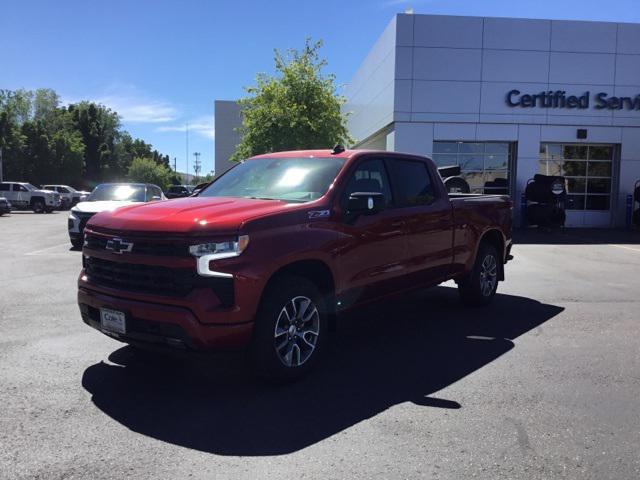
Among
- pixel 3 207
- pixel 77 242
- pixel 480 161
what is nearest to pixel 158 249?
pixel 77 242

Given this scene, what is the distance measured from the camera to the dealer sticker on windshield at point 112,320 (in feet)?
13.9

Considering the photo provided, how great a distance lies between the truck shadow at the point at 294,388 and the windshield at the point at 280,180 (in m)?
1.60

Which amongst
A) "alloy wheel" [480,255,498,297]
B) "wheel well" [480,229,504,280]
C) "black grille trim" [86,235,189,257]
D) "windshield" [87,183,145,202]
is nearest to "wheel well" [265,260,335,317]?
"black grille trim" [86,235,189,257]

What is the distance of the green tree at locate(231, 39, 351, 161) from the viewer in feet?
82.3

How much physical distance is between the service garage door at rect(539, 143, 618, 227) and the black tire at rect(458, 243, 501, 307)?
59.0 feet

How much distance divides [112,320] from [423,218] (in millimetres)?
3385

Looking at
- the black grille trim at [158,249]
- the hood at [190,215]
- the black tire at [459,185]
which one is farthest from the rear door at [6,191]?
the black grille trim at [158,249]

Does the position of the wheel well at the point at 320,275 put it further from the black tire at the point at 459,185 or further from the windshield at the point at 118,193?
the windshield at the point at 118,193

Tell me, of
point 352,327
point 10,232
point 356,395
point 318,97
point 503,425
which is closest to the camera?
point 503,425

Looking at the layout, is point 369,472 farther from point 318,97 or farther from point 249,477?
point 318,97

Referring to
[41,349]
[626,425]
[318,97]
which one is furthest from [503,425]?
[318,97]

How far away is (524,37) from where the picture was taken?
2261cm

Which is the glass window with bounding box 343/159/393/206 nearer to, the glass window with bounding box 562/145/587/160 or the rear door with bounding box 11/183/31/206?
the glass window with bounding box 562/145/587/160

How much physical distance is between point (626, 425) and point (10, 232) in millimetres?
19761
